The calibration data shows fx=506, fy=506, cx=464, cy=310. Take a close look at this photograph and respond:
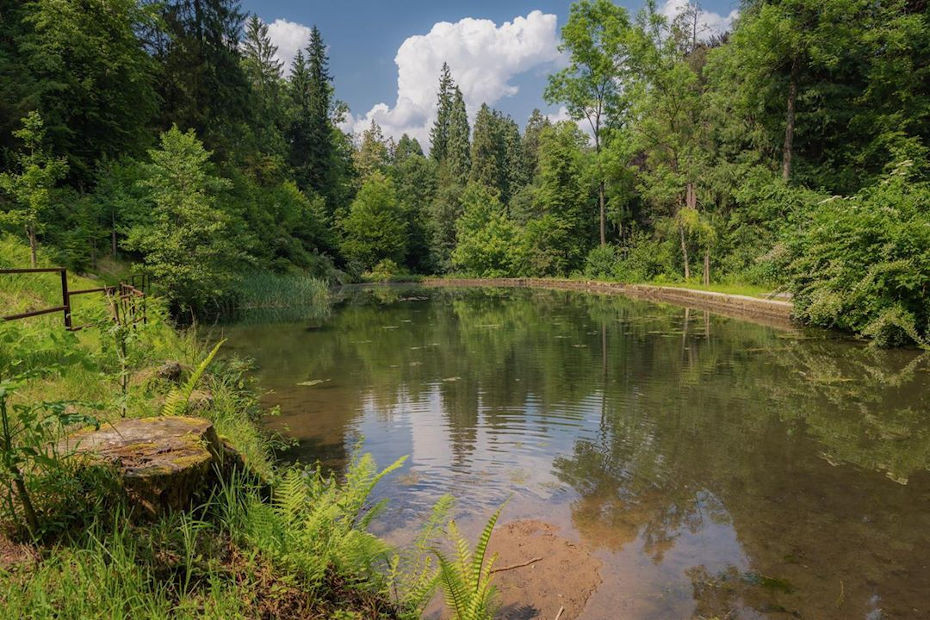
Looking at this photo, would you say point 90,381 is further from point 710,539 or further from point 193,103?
Answer: point 193,103

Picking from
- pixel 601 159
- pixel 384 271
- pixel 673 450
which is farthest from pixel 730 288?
pixel 384 271

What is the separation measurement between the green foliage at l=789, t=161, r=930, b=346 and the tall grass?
1593 centimetres

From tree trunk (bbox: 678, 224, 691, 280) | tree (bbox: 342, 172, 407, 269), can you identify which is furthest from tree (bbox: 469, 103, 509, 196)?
tree trunk (bbox: 678, 224, 691, 280)

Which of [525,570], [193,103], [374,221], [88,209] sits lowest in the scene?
[525,570]

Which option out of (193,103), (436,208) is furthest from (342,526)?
(436,208)

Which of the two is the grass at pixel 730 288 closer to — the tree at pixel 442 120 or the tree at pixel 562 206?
the tree at pixel 562 206

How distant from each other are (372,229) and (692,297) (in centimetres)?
3050

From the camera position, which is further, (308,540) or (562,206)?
(562,206)

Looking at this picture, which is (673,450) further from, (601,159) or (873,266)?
(601,159)

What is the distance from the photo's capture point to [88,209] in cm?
1525

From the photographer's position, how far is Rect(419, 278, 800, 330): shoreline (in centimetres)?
1467

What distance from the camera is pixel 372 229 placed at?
1766 inches

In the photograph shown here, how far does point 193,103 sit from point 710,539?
26.2m

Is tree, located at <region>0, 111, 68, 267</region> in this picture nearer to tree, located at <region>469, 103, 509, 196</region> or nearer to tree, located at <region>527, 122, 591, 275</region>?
tree, located at <region>527, 122, 591, 275</region>
